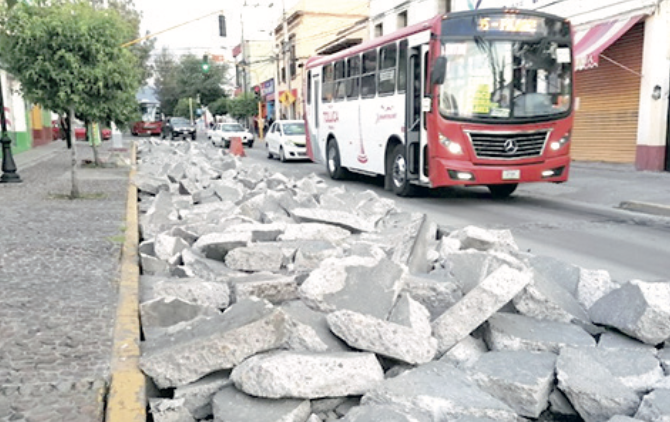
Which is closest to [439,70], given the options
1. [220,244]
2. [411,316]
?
[220,244]

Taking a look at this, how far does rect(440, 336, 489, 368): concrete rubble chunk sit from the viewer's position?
12.8 ft

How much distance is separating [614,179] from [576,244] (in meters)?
7.48

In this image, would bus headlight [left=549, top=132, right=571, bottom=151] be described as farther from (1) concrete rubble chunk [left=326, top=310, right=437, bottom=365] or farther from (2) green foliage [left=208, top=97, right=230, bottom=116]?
(2) green foliage [left=208, top=97, right=230, bottom=116]

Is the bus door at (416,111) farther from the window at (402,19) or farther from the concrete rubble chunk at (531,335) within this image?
the window at (402,19)

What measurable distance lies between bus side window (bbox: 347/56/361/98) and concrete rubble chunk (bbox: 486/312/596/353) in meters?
11.0

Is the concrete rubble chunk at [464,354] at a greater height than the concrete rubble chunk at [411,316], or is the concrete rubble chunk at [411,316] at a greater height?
the concrete rubble chunk at [411,316]

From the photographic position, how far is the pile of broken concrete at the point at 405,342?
3295mm

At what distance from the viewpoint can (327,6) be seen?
155ft

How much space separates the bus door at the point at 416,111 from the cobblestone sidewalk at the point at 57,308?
534 centimetres

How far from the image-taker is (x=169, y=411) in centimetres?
334

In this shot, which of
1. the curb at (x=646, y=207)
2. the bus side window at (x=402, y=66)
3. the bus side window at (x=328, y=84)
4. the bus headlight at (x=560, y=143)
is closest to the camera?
the curb at (x=646, y=207)

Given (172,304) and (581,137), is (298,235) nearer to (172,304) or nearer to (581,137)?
A: (172,304)

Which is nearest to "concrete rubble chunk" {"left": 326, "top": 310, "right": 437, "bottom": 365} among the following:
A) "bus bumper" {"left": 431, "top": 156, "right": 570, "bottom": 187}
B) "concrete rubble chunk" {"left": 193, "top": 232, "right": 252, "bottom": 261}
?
"concrete rubble chunk" {"left": 193, "top": 232, "right": 252, "bottom": 261}

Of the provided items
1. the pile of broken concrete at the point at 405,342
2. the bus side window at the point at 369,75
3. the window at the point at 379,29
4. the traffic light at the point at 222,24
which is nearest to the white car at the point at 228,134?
the traffic light at the point at 222,24
